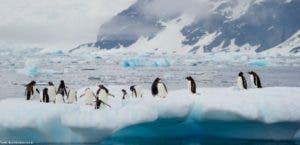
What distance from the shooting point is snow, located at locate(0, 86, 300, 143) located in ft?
51.7

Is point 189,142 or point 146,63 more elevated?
point 146,63

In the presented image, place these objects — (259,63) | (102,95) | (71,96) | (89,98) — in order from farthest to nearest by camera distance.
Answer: (259,63) < (71,96) < (89,98) < (102,95)

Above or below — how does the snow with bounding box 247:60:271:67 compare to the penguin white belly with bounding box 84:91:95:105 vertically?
above

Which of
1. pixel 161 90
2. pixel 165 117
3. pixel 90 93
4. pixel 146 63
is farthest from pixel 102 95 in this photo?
pixel 146 63

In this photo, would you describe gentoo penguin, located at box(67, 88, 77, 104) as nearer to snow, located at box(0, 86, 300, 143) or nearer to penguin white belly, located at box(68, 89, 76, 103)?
penguin white belly, located at box(68, 89, 76, 103)

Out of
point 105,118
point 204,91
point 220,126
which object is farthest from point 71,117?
point 204,91

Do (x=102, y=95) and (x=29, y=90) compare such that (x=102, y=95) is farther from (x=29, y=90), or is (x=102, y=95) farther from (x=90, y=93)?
(x=29, y=90)

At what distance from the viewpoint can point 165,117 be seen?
1709cm

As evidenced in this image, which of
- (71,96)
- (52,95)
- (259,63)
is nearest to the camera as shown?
(71,96)

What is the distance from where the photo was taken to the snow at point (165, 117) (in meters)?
15.8

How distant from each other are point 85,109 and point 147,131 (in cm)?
202

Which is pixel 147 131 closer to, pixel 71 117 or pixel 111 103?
pixel 111 103

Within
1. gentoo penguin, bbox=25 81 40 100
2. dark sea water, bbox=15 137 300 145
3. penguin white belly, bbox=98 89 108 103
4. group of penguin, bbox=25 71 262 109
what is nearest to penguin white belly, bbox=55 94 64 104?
group of penguin, bbox=25 71 262 109

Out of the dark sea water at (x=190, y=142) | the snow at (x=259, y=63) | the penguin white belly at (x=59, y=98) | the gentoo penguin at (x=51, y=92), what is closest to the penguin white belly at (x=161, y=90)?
the dark sea water at (x=190, y=142)
